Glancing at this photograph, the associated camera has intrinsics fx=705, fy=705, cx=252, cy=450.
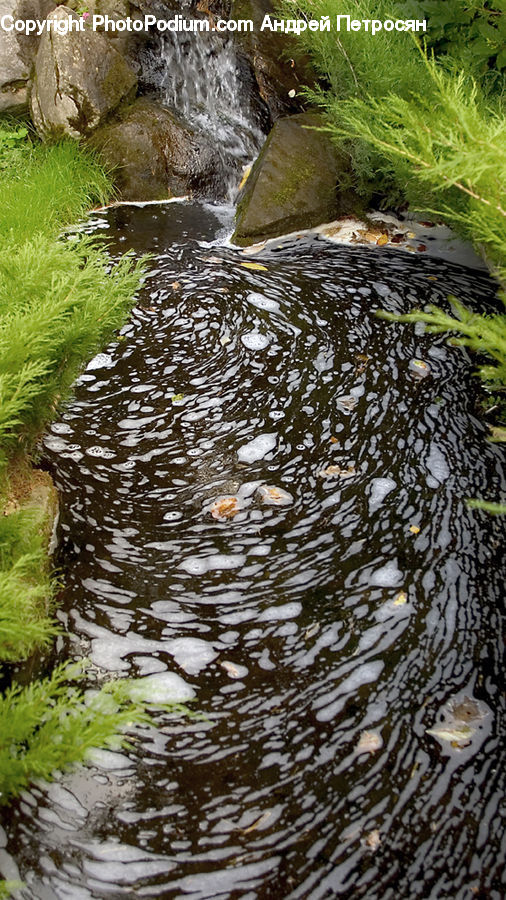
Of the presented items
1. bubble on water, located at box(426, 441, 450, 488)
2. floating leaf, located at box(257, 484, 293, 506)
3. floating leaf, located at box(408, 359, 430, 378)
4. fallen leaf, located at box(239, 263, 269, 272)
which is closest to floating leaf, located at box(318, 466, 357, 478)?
floating leaf, located at box(257, 484, 293, 506)

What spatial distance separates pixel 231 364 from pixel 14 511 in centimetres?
165

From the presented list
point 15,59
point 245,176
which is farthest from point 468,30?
point 15,59

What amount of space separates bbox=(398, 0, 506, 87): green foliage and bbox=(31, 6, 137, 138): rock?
243cm

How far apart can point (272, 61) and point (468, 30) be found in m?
1.77

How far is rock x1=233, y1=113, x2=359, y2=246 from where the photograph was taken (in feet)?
16.4

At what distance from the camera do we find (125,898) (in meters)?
1.65

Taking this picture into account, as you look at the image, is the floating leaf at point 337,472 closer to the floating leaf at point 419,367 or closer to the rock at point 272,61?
the floating leaf at point 419,367

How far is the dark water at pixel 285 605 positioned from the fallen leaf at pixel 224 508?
0.08ft

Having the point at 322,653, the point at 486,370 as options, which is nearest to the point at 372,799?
the point at 322,653

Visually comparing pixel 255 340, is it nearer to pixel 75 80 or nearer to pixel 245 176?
pixel 245 176

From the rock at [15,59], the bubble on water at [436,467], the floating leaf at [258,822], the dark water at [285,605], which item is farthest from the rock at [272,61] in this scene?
the floating leaf at [258,822]

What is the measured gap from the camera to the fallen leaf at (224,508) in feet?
9.12

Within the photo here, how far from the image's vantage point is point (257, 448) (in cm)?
313

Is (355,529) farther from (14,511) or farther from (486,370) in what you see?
(14,511)
